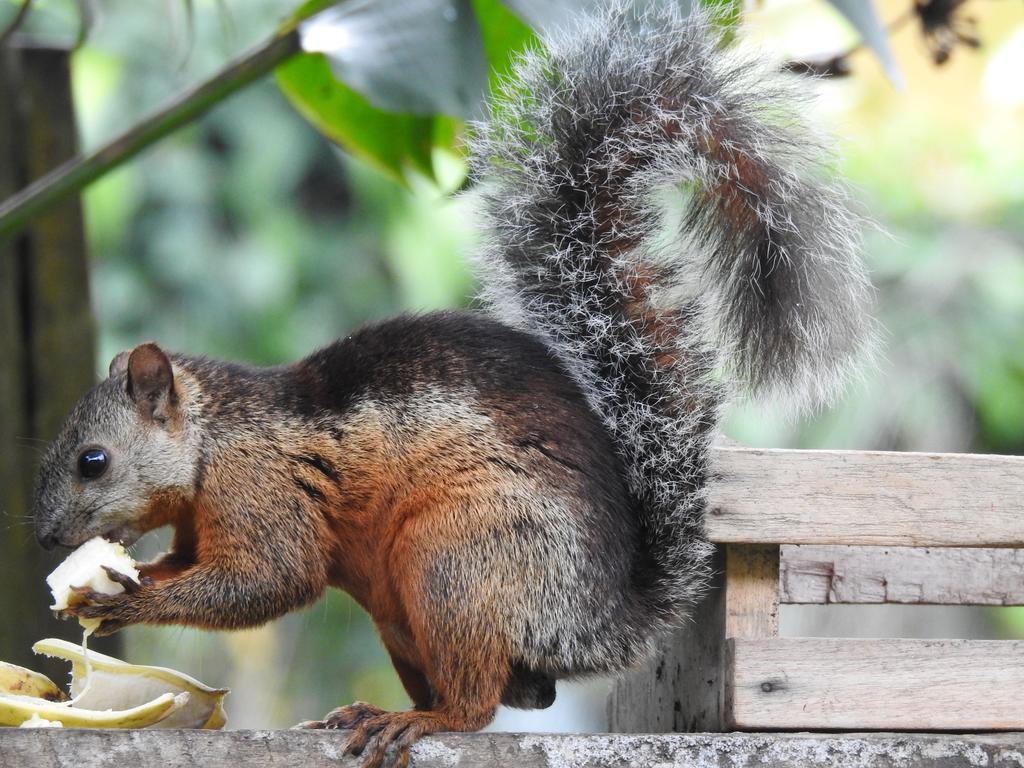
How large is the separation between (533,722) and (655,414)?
10.6 ft

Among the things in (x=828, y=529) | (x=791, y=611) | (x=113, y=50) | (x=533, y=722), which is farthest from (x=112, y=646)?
(x=113, y=50)

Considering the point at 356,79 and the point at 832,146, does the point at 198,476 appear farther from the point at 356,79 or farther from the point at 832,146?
the point at 832,146

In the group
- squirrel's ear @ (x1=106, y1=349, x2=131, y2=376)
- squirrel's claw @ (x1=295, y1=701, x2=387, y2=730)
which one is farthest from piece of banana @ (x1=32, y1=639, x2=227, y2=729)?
squirrel's ear @ (x1=106, y1=349, x2=131, y2=376)

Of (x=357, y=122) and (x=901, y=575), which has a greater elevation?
(x=357, y=122)

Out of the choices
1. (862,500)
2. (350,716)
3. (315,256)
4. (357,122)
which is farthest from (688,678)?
(315,256)

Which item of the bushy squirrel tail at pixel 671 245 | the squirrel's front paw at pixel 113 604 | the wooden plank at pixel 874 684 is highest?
the bushy squirrel tail at pixel 671 245

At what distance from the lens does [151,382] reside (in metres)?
1.73

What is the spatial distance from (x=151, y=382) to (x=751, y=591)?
Result: 31.7 inches

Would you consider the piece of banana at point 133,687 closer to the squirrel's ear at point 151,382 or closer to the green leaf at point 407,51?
the squirrel's ear at point 151,382

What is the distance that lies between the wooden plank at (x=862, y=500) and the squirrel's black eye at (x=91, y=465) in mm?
767

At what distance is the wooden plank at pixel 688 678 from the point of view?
5.15 ft

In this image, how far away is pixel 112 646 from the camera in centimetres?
212

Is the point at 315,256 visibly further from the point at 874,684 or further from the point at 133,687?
the point at 874,684

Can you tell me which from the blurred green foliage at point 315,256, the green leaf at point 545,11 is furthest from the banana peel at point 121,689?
the blurred green foliage at point 315,256
